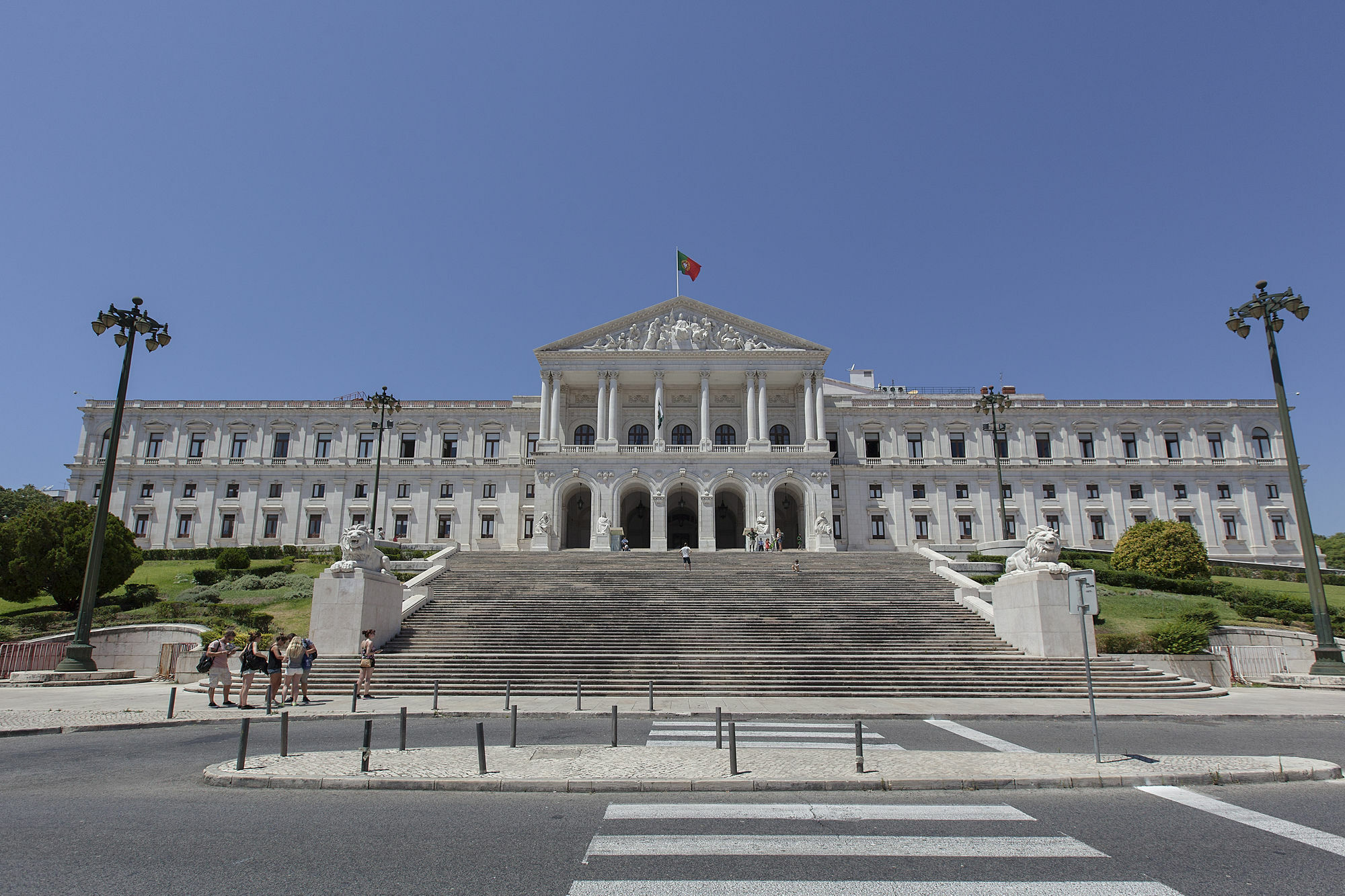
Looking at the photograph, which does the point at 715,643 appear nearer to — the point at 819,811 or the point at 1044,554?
the point at 1044,554

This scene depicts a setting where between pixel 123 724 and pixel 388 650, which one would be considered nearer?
pixel 123 724

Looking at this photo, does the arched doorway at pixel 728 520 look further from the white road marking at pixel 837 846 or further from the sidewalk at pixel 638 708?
the white road marking at pixel 837 846

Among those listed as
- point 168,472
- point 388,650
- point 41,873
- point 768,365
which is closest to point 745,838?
point 41,873

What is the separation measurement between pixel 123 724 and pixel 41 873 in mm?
10367

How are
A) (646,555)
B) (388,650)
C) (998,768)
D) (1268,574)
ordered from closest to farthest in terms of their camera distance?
(998,768) → (388,650) → (646,555) → (1268,574)

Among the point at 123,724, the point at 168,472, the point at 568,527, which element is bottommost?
the point at 123,724

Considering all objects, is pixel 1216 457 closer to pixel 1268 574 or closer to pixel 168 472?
pixel 1268 574

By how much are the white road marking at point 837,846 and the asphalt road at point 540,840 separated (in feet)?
0.14

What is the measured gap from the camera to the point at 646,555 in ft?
141

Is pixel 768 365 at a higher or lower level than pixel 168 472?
higher

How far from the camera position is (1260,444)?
2307 inches

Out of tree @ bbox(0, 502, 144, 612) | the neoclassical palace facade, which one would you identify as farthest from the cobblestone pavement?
the neoclassical palace facade

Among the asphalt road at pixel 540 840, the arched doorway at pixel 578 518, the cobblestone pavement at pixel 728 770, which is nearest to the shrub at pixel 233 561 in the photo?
the arched doorway at pixel 578 518

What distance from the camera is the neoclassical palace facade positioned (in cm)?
5606
